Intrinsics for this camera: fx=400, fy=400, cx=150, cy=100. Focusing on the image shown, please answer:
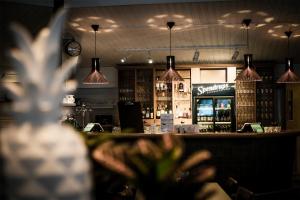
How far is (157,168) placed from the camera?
4.86 ft

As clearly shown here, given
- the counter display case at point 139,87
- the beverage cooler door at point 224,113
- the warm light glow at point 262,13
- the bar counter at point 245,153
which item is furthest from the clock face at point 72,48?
the beverage cooler door at point 224,113

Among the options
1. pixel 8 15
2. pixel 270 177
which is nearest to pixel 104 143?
pixel 8 15

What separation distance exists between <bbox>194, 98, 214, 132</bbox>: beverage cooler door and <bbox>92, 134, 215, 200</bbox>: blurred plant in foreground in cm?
949

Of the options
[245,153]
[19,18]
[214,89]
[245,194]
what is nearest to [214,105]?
[214,89]

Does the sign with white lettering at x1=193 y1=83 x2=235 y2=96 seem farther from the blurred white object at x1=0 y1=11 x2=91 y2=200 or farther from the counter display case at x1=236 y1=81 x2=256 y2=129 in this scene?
the blurred white object at x1=0 y1=11 x2=91 y2=200

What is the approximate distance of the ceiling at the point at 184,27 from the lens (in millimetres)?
5504

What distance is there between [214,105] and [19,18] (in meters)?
6.62

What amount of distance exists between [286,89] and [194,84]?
2883mm

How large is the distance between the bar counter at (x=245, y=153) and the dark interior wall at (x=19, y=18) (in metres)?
2.01

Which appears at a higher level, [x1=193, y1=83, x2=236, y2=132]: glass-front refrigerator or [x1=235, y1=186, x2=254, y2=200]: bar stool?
[x1=193, y1=83, x2=236, y2=132]: glass-front refrigerator

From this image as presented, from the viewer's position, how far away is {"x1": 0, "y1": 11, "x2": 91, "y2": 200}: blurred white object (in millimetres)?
1219

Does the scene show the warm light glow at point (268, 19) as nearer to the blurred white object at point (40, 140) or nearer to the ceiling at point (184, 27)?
the ceiling at point (184, 27)

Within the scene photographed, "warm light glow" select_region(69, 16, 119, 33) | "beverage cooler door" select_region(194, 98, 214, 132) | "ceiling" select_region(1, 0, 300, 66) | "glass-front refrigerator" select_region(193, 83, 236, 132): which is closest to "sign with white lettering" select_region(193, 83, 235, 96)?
"glass-front refrigerator" select_region(193, 83, 236, 132)

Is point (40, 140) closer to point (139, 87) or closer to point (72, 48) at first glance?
point (72, 48)
